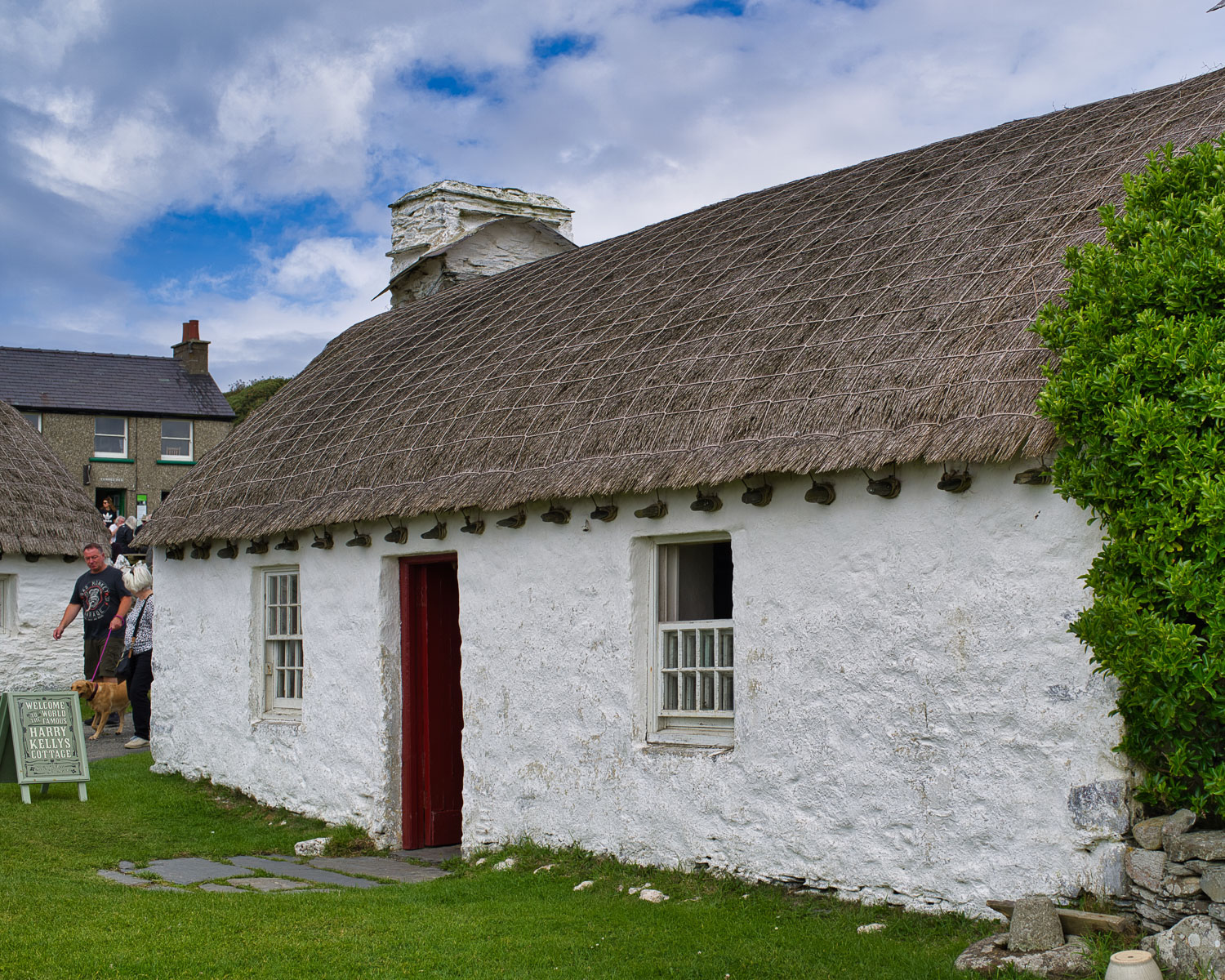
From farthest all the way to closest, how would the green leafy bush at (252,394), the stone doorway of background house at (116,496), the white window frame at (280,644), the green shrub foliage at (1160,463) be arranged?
1. the green leafy bush at (252,394)
2. the stone doorway of background house at (116,496)
3. the white window frame at (280,644)
4. the green shrub foliage at (1160,463)

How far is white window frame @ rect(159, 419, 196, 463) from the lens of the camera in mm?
38156

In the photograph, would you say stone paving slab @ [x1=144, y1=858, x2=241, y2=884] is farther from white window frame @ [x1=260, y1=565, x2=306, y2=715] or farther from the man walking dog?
the man walking dog

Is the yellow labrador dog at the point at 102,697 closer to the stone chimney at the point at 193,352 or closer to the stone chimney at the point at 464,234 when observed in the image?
the stone chimney at the point at 464,234

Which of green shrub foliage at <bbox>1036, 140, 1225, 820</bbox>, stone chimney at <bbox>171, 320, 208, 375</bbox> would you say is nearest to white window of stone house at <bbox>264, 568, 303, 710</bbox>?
green shrub foliage at <bbox>1036, 140, 1225, 820</bbox>

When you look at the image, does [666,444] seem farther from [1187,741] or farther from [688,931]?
[1187,741]

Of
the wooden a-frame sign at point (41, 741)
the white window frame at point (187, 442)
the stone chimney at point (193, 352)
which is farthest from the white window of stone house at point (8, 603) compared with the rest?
the stone chimney at point (193, 352)

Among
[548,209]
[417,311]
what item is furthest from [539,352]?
[548,209]

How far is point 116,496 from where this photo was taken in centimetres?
3762

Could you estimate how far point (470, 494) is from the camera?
9.02m

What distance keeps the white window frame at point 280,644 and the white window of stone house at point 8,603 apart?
780 centimetres

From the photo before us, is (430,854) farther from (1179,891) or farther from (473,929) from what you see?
(1179,891)

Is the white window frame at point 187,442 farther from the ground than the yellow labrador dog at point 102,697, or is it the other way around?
the white window frame at point 187,442

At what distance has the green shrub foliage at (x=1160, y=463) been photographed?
5.18 metres

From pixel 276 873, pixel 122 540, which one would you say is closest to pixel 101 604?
pixel 276 873
